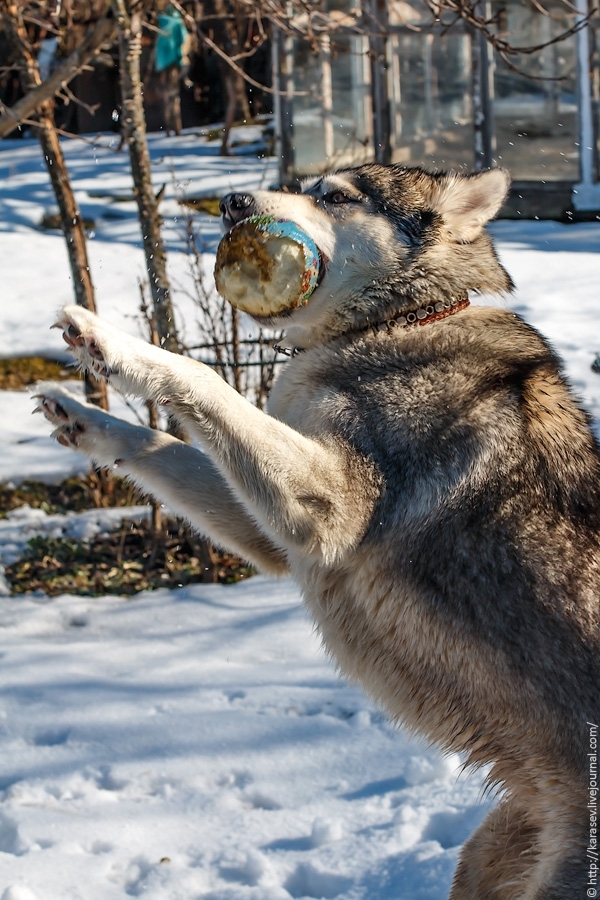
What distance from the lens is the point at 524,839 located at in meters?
2.62

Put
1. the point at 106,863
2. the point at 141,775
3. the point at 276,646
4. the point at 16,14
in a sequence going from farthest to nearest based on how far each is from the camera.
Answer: the point at 16,14 → the point at 276,646 → the point at 141,775 → the point at 106,863

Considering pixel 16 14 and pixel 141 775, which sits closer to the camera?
pixel 141 775

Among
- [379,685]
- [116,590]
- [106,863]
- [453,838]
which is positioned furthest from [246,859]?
[116,590]

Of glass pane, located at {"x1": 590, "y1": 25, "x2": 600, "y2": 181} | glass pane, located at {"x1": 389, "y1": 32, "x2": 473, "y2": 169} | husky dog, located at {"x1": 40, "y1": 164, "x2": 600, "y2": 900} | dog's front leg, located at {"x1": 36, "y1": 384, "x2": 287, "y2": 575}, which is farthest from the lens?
glass pane, located at {"x1": 389, "y1": 32, "x2": 473, "y2": 169}

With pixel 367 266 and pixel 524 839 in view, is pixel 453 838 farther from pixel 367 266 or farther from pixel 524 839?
pixel 367 266

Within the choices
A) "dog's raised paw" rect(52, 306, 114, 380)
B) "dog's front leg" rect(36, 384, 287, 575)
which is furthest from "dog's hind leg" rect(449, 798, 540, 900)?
"dog's raised paw" rect(52, 306, 114, 380)

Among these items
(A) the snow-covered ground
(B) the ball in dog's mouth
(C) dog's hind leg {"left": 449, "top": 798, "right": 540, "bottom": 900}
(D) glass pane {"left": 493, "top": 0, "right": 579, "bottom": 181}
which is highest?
(D) glass pane {"left": 493, "top": 0, "right": 579, "bottom": 181}

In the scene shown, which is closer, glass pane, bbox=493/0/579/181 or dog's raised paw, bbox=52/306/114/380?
dog's raised paw, bbox=52/306/114/380

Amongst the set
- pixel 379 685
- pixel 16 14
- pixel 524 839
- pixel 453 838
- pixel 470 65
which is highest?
pixel 470 65

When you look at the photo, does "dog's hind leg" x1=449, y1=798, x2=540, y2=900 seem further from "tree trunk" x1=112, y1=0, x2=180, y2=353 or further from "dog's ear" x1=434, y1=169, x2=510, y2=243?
"tree trunk" x1=112, y1=0, x2=180, y2=353

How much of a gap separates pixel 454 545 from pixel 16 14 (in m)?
4.58

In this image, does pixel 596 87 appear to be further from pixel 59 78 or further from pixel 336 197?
pixel 336 197

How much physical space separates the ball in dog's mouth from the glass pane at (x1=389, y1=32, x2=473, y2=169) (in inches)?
459

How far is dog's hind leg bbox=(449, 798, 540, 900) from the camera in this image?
2.56 meters
